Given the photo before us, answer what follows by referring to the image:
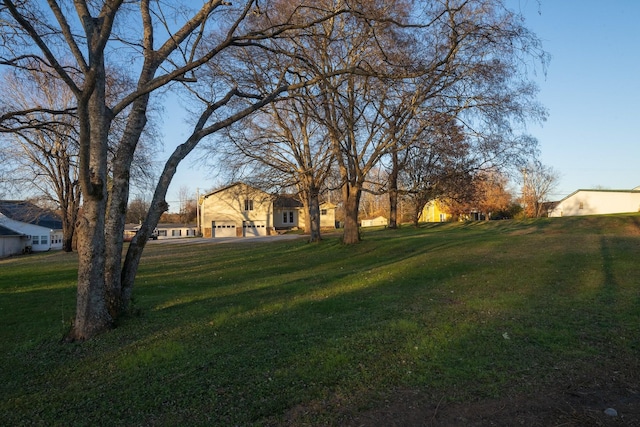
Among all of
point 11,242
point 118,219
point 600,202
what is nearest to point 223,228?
point 11,242

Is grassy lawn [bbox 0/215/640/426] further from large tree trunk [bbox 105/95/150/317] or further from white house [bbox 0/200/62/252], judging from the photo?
white house [bbox 0/200/62/252]

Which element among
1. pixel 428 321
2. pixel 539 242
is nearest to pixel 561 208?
pixel 539 242

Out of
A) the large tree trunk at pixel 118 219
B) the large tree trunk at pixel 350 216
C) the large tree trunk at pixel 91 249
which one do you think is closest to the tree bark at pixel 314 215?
the large tree trunk at pixel 350 216

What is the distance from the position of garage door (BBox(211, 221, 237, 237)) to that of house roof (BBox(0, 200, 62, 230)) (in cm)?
1766

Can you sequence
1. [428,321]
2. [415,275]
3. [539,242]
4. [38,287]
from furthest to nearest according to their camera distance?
[539,242], [38,287], [415,275], [428,321]

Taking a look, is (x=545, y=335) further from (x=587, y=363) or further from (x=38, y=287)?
(x=38, y=287)

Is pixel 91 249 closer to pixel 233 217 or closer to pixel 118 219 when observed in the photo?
pixel 118 219

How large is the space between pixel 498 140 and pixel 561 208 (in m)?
56.2

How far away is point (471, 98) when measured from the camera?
15750 mm

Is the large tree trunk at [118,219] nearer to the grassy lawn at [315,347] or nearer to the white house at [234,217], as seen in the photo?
the grassy lawn at [315,347]

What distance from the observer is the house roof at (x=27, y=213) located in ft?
122

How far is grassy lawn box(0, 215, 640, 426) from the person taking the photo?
417cm

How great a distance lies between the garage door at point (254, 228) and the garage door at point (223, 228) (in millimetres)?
1424

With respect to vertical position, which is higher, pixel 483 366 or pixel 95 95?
pixel 95 95
